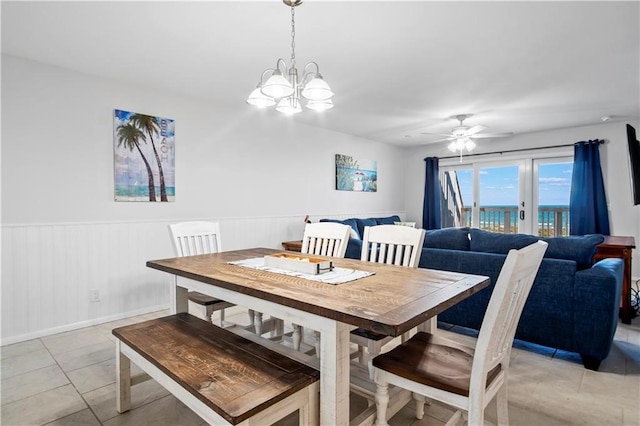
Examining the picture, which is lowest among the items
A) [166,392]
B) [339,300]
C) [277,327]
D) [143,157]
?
[166,392]

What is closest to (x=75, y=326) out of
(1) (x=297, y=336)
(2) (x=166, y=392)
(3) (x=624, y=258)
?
(2) (x=166, y=392)

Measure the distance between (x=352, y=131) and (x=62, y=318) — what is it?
448cm

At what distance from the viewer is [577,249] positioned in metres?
2.38

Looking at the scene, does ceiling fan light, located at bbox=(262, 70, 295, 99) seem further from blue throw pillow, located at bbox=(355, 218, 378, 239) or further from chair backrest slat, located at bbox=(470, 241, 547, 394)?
blue throw pillow, located at bbox=(355, 218, 378, 239)

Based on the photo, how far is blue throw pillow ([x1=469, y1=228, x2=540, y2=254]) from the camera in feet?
8.28

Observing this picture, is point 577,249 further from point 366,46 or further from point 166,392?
point 166,392

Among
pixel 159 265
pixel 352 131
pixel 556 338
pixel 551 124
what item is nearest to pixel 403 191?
pixel 352 131

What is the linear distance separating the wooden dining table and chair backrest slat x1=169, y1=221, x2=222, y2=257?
0.67 m

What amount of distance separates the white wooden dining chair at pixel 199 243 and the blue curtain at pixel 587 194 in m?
5.29

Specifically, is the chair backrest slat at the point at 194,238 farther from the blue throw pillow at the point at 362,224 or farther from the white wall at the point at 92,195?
the blue throw pillow at the point at 362,224

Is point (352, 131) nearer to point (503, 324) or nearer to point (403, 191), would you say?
point (403, 191)

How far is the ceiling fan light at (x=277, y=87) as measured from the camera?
1821mm

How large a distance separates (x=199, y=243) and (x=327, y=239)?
101cm

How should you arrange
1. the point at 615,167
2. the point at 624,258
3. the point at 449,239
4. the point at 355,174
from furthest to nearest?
the point at 355,174 → the point at 615,167 → the point at 624,258 → the point at 449,239
